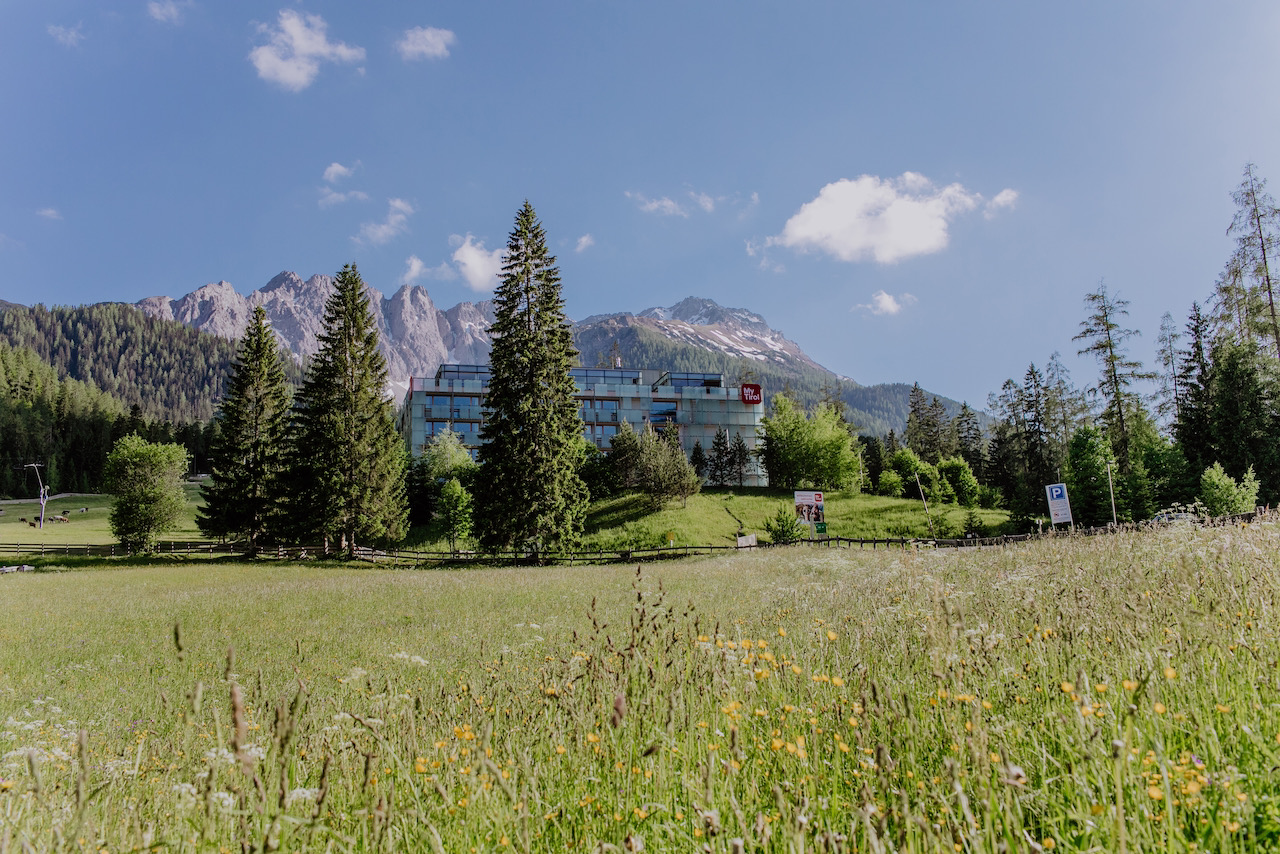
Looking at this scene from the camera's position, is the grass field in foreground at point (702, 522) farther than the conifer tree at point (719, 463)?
No

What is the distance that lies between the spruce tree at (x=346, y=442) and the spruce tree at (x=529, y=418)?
29.1 feet

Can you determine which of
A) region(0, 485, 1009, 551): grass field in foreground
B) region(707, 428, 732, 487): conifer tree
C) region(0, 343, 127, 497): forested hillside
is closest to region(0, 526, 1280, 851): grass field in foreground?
region(0, 485, 1009, 551): grass field in foreground

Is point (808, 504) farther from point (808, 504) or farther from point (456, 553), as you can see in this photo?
point (456, 553)

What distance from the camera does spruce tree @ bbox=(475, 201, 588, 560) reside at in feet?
123

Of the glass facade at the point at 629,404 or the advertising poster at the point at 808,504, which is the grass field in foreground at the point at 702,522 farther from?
the glass facade at the point at 629,404

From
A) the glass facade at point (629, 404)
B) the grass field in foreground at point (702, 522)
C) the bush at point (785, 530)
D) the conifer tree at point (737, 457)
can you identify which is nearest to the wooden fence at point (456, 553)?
the bush at point (785, 530)

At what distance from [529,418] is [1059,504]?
26187 millimetres

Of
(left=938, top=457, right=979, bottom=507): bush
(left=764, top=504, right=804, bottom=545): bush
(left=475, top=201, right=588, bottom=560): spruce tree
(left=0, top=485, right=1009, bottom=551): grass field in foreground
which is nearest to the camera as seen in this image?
(left=475, top=201, right=588, bottom=560): spruce tree

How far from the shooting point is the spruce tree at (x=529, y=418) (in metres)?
37.4

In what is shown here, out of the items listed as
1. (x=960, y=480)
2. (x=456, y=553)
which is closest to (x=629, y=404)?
(x=960, y=480)

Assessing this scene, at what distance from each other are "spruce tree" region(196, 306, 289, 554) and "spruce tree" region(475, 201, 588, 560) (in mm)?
16186

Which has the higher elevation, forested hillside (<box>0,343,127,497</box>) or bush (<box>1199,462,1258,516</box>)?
forested hillside (<box>0,343,127,497</box>)

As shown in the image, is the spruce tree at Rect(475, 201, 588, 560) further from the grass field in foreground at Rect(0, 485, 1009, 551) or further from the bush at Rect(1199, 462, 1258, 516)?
the bush at Rect(1199, 462, 1258, 516)

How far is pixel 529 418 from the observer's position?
37.8 m
